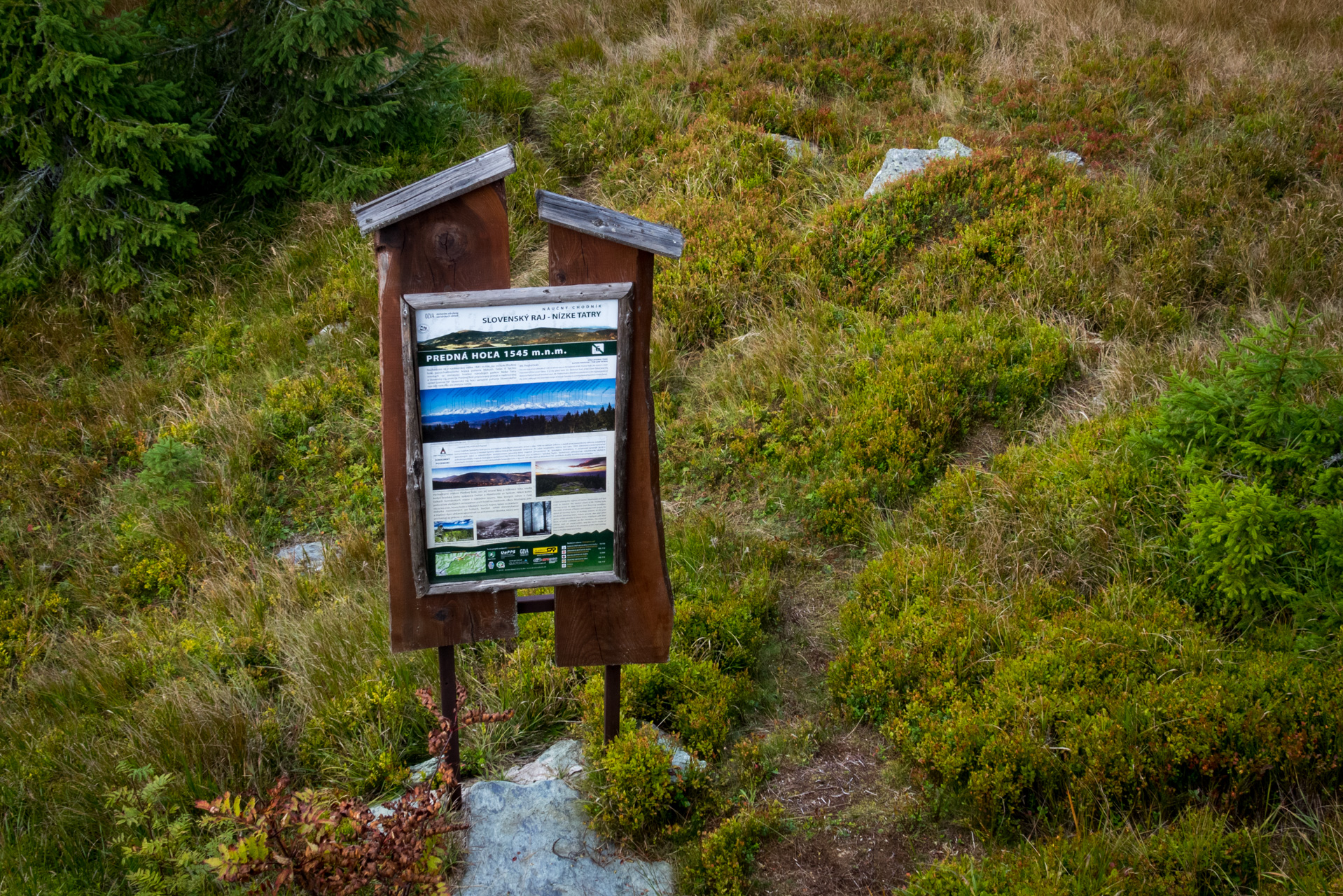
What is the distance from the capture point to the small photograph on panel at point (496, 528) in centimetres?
319

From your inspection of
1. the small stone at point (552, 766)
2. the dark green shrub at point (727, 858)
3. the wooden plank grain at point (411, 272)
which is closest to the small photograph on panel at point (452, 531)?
the wooden plank grain at point (411, 272)

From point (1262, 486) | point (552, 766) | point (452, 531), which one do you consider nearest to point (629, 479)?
point (452, 531)

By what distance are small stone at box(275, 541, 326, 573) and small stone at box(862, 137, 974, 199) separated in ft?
17.9

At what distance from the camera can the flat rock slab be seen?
10.6 ft

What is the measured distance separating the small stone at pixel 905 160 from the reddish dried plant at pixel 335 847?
643cm

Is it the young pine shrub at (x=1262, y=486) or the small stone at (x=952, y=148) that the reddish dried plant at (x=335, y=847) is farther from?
the small stone at (x=952, y=148)

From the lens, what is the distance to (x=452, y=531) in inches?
125

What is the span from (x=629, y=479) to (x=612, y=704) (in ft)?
3.25

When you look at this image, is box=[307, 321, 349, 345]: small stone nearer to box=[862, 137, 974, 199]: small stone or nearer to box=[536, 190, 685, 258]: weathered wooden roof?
box=[862, 137, 974, 199]: small stone

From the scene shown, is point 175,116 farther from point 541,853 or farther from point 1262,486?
point 1262,486

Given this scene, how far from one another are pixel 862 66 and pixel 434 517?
8.80m

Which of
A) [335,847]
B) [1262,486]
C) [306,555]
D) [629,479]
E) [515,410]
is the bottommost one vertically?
[306,555]

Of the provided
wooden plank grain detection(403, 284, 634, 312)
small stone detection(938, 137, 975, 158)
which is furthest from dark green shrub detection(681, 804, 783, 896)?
small stone detection(938, 137, 975, 158)

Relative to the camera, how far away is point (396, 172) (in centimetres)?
850
